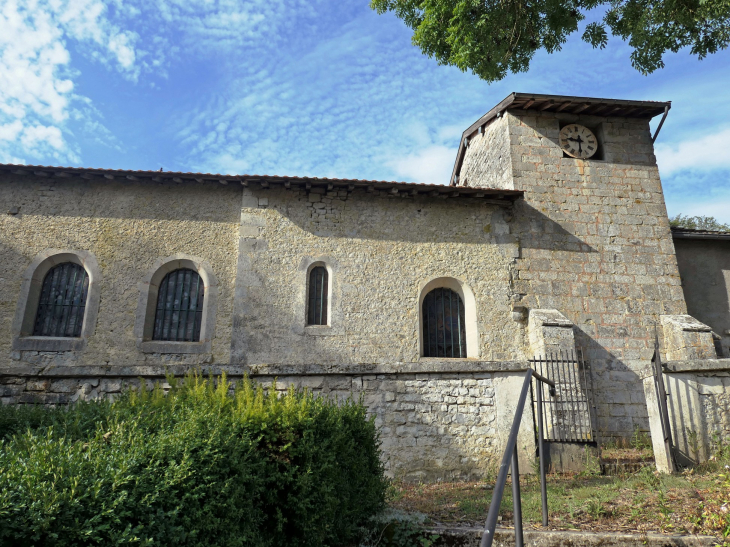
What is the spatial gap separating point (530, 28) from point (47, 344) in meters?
9.97

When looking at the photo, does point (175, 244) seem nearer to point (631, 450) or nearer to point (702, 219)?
point (631, 450)

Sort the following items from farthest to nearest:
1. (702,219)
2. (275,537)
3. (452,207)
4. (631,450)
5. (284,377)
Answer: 1. (702,219)
2. (452,207)
3. (631,450)
4. (284,377)
5. (275,537)

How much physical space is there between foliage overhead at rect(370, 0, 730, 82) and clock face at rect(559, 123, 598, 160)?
143 inches

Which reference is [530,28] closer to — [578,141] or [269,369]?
[578,141]

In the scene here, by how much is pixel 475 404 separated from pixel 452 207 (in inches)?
205

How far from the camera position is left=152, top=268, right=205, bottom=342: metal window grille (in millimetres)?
10172

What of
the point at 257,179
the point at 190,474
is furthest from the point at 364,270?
the point at 190,474

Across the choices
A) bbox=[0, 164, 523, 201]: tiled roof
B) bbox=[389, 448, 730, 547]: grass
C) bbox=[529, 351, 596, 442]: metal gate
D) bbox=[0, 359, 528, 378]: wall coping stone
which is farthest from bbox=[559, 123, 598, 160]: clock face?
bbox=[389, 448, 730, 547]: grass

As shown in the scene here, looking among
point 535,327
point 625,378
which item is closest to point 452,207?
point 535,327

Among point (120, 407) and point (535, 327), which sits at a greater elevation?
point (535, 327)

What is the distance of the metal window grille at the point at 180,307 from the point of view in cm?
1017

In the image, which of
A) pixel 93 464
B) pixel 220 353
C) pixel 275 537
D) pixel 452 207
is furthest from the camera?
pixel 452 207

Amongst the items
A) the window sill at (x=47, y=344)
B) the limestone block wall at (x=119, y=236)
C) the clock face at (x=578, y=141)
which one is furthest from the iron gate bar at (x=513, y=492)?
the clock face at (x=578, y=141)

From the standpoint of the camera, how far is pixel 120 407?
159 inches
